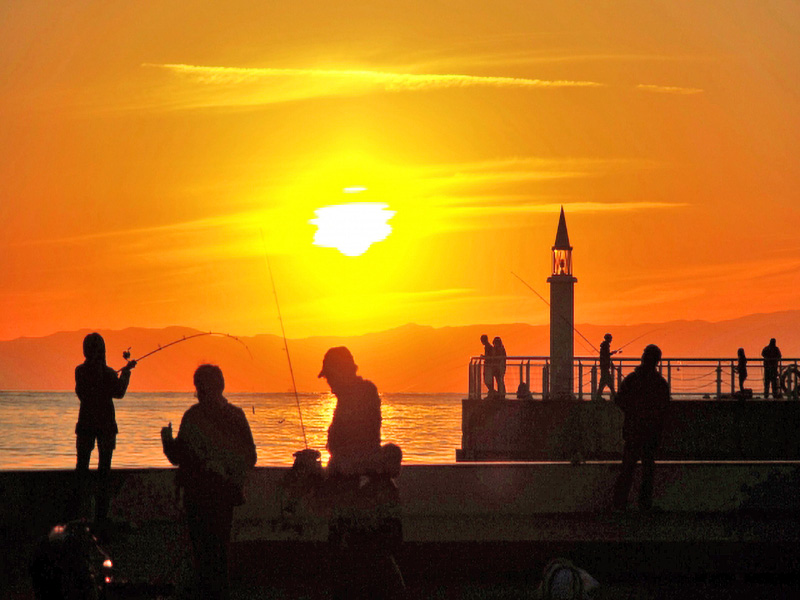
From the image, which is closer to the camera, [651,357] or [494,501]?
[494,501]

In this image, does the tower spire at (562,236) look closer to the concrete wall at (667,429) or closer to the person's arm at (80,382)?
the concrete wall at (667,429)

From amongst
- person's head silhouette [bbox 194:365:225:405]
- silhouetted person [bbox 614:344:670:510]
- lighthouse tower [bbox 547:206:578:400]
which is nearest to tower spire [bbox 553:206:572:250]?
lighthouse tower [bbox 547:206:578:400]

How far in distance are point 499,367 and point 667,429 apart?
5.30 m

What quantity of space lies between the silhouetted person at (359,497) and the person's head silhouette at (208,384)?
90 centimetres

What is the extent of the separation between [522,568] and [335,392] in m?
3.43

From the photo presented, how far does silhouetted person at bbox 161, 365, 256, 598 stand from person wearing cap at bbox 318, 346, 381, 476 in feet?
2.57

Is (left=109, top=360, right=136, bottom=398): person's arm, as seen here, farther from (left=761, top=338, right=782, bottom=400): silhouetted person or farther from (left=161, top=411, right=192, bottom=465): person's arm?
(left=761, top=338, right=782, bottom=400): silhouetted person

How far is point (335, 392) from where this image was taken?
8.00 metres

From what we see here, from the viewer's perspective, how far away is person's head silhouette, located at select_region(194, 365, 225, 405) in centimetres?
851

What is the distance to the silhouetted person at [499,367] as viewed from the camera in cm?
3991

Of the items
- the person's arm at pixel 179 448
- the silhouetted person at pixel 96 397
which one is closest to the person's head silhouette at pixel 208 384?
the person's arm at pixel 179 448

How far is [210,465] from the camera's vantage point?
27.8 feet

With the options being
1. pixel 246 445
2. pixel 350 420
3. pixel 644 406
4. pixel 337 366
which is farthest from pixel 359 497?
pixel 644 406

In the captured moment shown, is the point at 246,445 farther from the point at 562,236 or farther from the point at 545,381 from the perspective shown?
the point at 562,236
